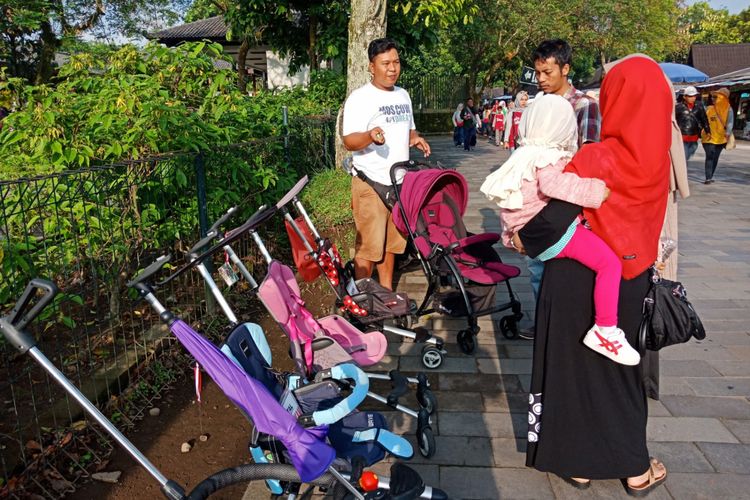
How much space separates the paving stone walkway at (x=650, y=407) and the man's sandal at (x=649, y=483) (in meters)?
0.04

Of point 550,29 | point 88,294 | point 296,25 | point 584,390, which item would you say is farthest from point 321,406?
point 550,29

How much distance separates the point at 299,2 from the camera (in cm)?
1250

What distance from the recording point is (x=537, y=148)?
2.78 metres

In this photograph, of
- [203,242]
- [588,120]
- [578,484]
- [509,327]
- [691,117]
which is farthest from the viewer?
[691,117]

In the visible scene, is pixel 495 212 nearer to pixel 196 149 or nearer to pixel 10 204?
pixel 196 149

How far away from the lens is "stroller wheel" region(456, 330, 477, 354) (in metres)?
4.46

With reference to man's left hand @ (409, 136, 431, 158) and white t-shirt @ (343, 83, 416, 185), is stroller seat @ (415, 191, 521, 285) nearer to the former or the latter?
white t-shirt @ (343, 83, 416, 185)

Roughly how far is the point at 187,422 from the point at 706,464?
9.58ft

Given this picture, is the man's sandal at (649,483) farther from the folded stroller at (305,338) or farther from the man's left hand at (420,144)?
the man's left hand at (420,144)

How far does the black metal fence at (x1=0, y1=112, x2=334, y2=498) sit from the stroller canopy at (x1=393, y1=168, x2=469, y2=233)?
60.5 inches

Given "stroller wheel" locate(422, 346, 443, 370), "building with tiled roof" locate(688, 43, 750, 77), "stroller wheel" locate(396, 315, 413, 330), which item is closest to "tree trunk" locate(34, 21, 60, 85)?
"stroller wheel" locate(396, 315, 413, 330)

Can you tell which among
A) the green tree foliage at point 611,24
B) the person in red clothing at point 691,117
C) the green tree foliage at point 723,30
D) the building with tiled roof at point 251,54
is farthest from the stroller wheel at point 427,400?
the green tree foliage at point 723,30

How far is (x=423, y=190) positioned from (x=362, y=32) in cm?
500

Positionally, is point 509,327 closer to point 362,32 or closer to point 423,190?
point 423,190
